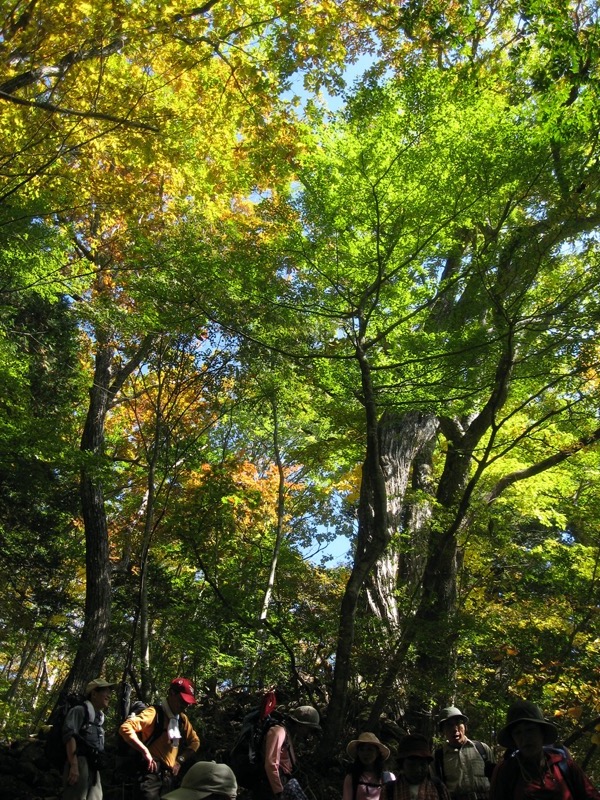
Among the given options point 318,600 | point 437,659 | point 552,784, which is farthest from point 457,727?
point 318,600

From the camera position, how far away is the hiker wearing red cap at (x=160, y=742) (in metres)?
3.80

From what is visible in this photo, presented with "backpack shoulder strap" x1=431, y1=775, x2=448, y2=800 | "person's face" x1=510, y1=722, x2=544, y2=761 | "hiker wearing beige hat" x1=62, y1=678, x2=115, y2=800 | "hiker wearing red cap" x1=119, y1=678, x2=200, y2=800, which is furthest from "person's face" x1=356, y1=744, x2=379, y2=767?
"hiker wearing beige hat" x1=62, y1=678, x2=115, y2=800

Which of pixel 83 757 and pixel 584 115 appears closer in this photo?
pixel 83 757

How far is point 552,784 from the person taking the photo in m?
2.62

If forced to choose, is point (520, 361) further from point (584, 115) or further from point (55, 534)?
point (55, 534)

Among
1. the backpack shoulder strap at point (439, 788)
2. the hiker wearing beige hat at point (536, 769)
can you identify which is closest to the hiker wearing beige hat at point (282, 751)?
the backpack shoulder strap at point (439, 788)

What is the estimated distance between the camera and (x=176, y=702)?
4027 mm

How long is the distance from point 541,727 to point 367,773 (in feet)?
5.18

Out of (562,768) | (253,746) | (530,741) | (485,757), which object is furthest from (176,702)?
(562,768)

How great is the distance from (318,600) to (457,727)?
12.3 ft

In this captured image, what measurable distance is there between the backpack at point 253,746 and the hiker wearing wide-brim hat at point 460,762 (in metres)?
1.23

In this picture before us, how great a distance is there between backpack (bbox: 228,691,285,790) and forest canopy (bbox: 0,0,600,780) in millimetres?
1610

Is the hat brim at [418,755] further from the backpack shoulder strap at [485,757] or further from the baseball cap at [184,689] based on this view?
the baseball cap at [184,689]

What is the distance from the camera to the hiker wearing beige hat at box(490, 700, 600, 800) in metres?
2.61
